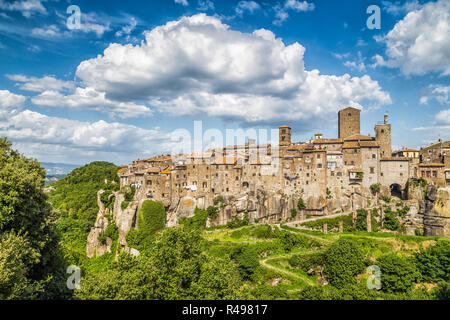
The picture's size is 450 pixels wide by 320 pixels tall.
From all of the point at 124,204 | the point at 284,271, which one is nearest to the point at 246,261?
the point at 284,271

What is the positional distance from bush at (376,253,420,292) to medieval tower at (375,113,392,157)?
2396cm

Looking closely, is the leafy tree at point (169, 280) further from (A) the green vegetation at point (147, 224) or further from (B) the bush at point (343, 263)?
(A) the green vegetation at point (147, 224)

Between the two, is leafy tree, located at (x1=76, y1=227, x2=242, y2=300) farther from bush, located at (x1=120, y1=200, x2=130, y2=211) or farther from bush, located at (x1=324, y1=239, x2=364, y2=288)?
bush, located at (x1=120, y1=200, x2=130, y2=211)

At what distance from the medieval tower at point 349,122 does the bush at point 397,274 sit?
3137 centimetres

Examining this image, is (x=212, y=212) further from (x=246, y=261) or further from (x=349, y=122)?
(x=349, y=122)

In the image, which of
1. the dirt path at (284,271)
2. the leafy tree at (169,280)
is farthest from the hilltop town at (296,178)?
the leafy tree at (169,280)

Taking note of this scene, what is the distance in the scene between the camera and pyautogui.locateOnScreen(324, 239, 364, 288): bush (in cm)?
3188

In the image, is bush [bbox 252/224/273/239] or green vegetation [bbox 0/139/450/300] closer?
green vegetation [bbox 0/139/450/300]

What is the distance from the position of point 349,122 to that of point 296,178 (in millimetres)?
19003

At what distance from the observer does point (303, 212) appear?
4866 centimetres

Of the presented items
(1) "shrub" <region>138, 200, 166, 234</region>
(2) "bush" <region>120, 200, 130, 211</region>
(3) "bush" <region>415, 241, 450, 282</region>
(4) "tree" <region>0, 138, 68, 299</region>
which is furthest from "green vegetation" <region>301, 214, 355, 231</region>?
(4) "tree" <region>0, 138, 68, 299</region>

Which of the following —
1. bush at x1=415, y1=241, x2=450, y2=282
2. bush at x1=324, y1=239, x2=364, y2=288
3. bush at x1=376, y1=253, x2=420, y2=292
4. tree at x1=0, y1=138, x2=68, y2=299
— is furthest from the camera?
bush at x1=415, y1=241, x2=450, y2=282

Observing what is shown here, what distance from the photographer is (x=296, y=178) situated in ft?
167

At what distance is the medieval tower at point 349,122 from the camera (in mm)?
57188
